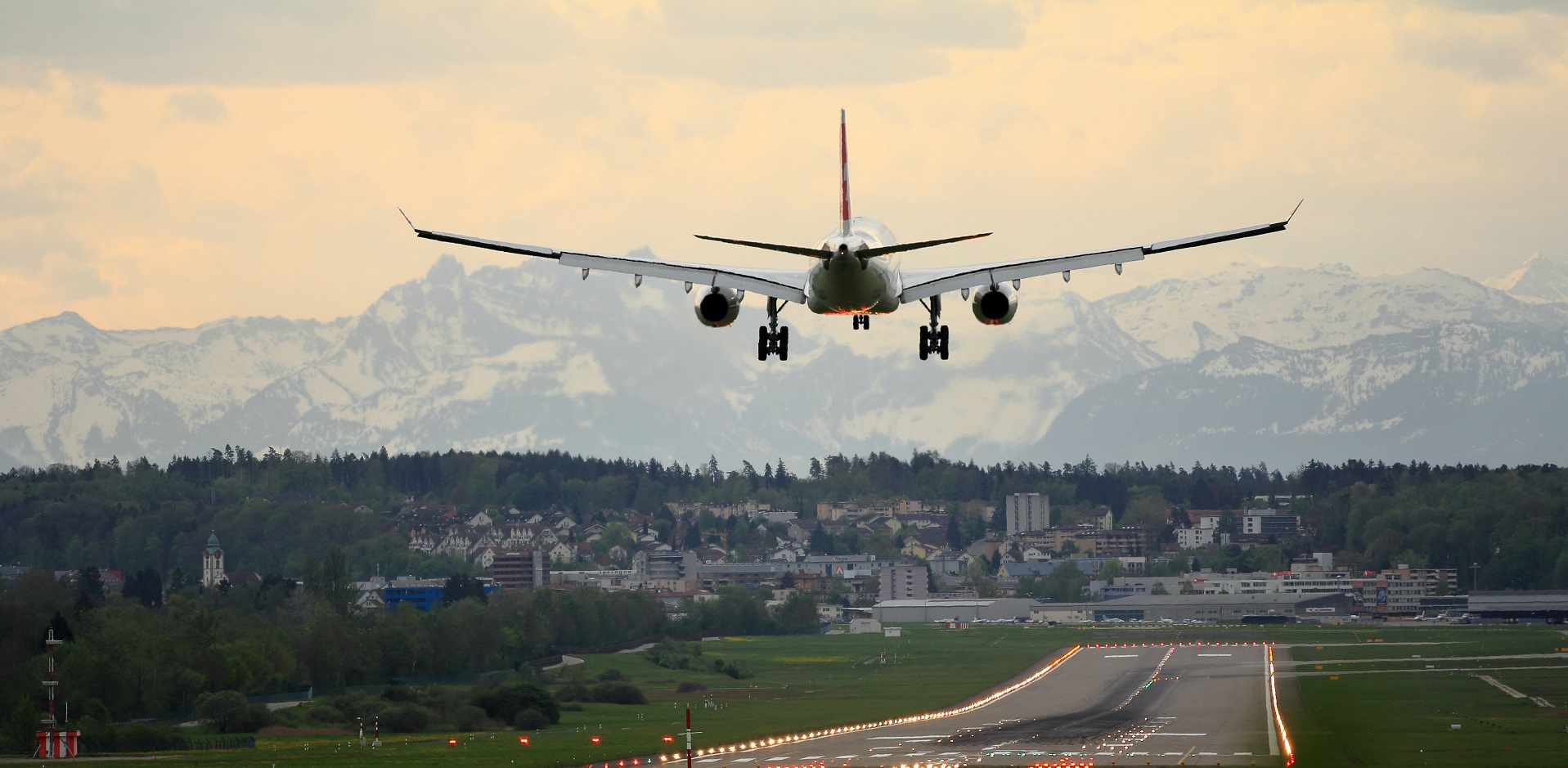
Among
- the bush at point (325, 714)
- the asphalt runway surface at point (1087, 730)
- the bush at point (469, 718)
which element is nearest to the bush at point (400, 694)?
the bush at point (325, 714)

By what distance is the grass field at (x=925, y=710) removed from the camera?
10719cm

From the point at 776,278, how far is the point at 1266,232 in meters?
16.3

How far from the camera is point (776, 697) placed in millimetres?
154125

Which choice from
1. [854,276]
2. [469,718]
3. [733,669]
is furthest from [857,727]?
[854,276]

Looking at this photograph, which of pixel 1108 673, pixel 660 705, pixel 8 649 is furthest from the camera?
pixel 1108 673

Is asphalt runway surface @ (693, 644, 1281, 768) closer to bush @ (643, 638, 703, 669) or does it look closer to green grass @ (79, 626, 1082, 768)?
green grass @ (79, 626, 1082, 768)

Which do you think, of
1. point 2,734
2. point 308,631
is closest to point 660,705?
point 308,631

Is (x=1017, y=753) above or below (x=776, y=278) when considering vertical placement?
below

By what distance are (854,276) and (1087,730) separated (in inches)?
2502

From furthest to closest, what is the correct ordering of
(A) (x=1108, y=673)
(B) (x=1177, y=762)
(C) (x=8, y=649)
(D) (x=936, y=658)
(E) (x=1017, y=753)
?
(D) (x=936, y=658) → (A) (x=1108, y=673) → (C) (x=8, y=649) → (E) (x=1017, y=753) → (B) (x=1177, y=762)

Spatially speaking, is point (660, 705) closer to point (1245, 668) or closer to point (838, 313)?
point (1245, 668)

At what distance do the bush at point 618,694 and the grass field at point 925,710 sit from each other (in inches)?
66.0

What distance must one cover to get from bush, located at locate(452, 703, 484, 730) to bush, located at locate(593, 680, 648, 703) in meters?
18.5

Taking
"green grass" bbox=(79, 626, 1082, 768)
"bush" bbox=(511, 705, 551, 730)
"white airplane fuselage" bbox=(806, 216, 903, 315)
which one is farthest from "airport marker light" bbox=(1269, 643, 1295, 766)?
"bush" bbox=(511, 705, 551, 730)
